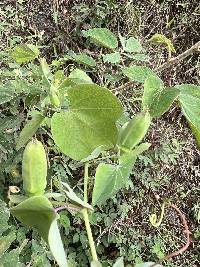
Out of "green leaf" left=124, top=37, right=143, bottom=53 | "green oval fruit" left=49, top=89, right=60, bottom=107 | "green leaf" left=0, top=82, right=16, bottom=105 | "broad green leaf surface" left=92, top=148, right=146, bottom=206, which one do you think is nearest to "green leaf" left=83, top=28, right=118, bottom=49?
"green leaf" left=124, top=37, right=143, bottom=53

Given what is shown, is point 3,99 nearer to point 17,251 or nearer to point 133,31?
point 17,251

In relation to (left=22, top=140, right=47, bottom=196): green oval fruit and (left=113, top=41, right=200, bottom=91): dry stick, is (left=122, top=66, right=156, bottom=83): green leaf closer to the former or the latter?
(left=113, top=41, right=200, bottom=91): dry stick

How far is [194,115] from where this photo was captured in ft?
1.90

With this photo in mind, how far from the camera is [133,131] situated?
1.87 feet

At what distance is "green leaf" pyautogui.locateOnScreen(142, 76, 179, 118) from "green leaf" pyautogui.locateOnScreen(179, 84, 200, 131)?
2 cm

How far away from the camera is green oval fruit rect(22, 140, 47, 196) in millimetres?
526

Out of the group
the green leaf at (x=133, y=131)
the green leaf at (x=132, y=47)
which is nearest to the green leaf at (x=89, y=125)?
the green leaf at (x=133, y=131)

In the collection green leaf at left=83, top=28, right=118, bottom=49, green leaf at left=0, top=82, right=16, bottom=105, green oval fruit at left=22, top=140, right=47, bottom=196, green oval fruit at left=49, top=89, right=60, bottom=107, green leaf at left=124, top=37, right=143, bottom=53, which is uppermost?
green oval fruit at left=49, top=89, right=60, bottom=107

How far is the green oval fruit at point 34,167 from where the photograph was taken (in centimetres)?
53

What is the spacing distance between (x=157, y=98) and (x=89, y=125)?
87 millimetres

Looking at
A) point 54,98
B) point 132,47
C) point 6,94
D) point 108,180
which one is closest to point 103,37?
point 132,47

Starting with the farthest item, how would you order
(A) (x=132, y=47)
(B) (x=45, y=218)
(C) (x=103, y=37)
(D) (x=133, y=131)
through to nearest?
(A) (x=132, y=47)
(C) (x=103, y=37)
(D) (x=133, y=131)
(B) (x=45, y=218)

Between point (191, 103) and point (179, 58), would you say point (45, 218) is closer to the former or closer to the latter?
point (191, 103)

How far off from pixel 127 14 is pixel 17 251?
69.2 inches
